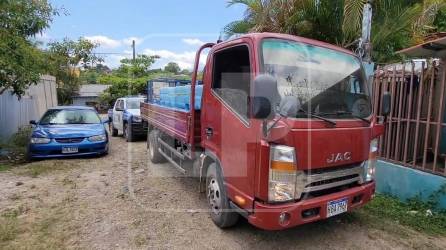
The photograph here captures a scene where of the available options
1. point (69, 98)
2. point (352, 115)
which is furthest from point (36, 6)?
point (69, 98)

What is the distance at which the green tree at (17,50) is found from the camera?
767cm

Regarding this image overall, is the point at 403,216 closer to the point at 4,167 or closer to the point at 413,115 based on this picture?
the point at 413,115

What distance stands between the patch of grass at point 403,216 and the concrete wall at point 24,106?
1121 cm

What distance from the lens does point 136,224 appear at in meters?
4.34

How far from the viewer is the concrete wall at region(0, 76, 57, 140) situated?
11320 millimetres

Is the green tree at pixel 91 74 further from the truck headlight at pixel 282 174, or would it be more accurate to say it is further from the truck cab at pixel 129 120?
the truck headlight at pixel 282 174

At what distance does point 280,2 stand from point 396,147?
4344 millimetres

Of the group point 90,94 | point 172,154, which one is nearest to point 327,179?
point 172,154

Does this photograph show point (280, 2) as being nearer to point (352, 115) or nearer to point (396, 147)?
point (396, 147)

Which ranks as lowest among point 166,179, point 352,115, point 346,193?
point 166,179

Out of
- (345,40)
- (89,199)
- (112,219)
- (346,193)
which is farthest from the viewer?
(345,40)

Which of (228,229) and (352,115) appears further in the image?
(228,229)

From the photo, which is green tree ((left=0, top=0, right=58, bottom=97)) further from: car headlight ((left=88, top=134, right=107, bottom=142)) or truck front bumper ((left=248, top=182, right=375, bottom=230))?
truck front bumper ((left=248, top=182, right=375, bottom=230))

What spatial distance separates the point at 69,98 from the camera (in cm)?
2572
